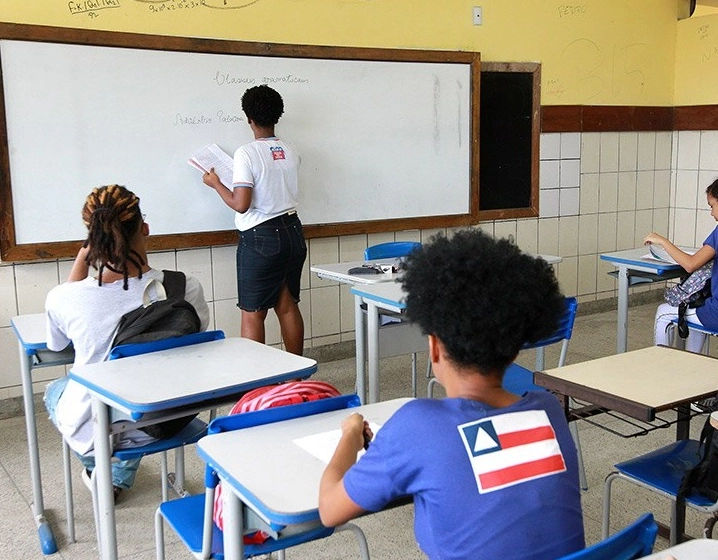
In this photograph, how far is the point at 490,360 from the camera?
1.33m

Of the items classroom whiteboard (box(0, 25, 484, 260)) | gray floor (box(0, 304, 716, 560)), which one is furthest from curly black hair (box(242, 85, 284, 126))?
gray floor (box(0, 304, 716, 560))

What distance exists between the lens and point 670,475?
220 centimetres

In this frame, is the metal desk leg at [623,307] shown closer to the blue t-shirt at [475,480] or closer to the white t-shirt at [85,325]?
the white t-shirt at [85,325]

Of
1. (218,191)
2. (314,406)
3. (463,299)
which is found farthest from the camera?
(218,191)

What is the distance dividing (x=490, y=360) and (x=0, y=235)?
3.24m

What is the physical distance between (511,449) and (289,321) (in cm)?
327

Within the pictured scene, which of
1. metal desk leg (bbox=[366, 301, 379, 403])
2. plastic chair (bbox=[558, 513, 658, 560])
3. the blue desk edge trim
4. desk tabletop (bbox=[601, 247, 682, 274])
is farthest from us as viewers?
desk tabletop (bbox=[601, 247, 682, 274])

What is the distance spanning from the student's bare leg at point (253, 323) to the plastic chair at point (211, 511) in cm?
242

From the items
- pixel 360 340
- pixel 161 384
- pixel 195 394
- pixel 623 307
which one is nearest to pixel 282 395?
pixel 195 394

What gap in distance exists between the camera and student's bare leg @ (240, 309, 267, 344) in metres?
4.39

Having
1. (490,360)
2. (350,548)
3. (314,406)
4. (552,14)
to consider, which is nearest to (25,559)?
(350,548)

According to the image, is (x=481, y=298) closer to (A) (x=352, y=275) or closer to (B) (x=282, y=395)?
(B) (x=282, y=395)

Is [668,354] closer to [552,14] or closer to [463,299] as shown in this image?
[463,299]

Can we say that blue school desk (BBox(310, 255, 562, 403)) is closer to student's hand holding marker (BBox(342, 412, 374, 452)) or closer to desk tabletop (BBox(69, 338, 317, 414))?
desk tabletop (BBox(69, 338, 317, 414))
